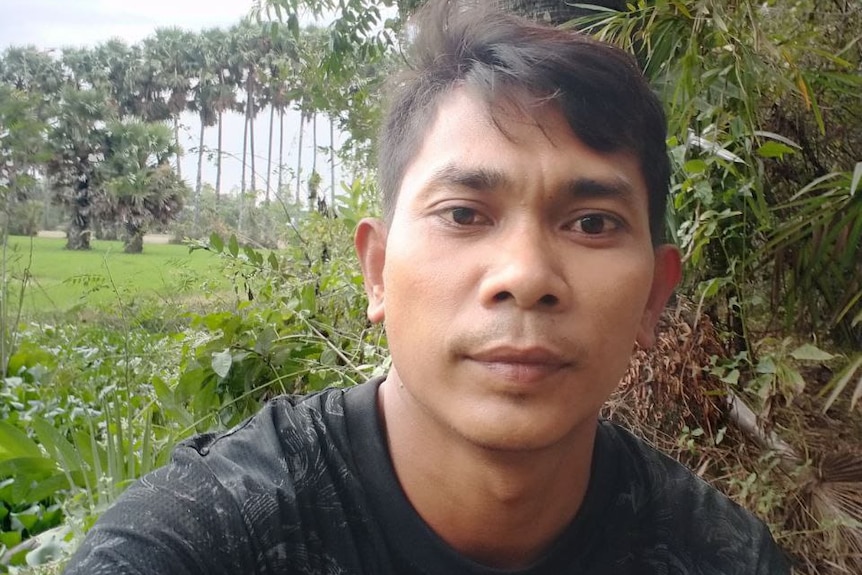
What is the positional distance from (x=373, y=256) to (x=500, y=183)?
0.92 ft

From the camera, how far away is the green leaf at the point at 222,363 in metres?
1.97

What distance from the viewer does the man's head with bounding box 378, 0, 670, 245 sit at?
36.7 inches

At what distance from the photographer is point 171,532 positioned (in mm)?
827

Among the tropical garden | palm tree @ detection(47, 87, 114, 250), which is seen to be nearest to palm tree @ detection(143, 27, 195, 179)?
the tropical garden

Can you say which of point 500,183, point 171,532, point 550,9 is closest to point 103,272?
point 550,9

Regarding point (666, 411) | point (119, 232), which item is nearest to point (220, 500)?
point (666, 411)

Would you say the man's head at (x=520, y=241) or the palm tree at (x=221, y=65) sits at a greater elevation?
the palm tree at (x=221, y=65)

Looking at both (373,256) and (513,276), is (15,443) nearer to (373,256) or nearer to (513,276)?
(373,256)

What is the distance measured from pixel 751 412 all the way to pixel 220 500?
1407 millimetres

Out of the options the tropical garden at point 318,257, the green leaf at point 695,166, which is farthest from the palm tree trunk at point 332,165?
the green leaf at point 695,166

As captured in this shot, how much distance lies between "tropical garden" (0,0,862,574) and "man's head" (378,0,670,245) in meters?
0.32

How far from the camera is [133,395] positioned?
7.16 feet

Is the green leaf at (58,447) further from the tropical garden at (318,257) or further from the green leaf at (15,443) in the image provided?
the green leaf at (15,443)

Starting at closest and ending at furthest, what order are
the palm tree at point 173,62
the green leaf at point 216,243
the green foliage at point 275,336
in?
the green foliage at point 275,336, the green leaf at point 216,243, the palm tree at point 173,62
